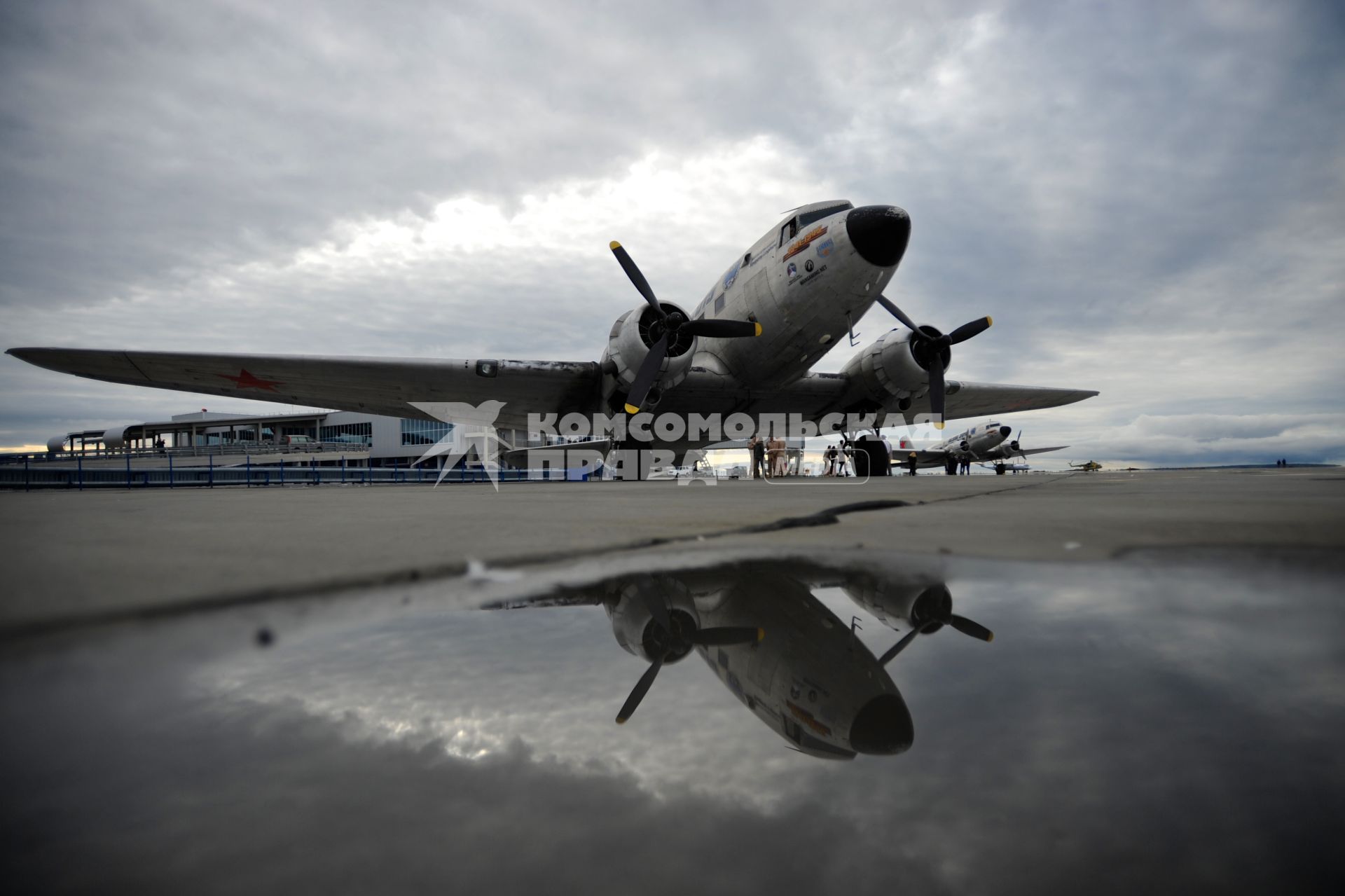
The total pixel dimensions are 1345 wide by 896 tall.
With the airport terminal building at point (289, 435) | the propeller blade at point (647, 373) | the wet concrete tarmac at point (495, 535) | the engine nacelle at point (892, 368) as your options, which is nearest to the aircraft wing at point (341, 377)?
the propeller blade at point (647, 373)

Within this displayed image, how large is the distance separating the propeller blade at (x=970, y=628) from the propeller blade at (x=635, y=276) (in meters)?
12.2

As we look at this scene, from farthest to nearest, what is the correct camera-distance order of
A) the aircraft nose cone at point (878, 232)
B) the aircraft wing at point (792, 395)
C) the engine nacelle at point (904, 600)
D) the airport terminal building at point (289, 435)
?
the airport terminal building at point (289, 435) → the aircraft wing at point (792, 395) → the aircraft nose cone at point (878, 232) → the engine nacelle at point (904, 600)

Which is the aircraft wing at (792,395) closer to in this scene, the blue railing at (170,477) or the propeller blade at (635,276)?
the propeller blade at (635,276)

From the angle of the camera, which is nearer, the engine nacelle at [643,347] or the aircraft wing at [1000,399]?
the engine nacelle at [643,347]

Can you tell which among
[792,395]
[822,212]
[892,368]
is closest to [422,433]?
[792,395]

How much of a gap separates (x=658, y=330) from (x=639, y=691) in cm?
1236

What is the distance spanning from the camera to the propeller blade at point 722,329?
41.9 feet

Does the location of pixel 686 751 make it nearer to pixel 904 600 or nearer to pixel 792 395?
pixel 904 600

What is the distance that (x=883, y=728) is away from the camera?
79cm

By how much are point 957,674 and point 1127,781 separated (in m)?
0.30

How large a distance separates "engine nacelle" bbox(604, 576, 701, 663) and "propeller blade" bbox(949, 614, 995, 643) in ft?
1.58

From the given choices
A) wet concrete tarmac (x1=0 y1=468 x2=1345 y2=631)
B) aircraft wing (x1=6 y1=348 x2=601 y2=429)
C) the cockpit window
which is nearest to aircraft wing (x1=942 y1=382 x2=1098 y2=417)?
the cockpit window

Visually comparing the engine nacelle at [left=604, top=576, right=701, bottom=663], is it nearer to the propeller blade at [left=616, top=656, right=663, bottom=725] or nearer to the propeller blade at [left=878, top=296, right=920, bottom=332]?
the propeller blade at [left=616, top=656, right=663, bottom=725]

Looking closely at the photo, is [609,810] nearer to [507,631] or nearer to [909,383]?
[507,631]
